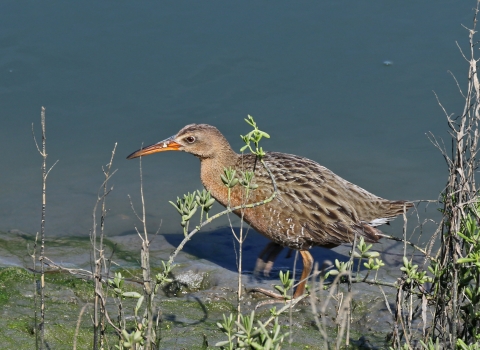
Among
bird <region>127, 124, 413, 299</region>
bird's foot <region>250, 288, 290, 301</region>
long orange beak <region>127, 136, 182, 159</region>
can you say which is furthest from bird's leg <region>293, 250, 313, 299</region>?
long orange beak <region>127, 136, 182, 159</region>

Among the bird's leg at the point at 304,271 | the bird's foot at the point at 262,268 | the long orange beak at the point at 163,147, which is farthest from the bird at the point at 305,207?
the long orange beak at the point at 163,147

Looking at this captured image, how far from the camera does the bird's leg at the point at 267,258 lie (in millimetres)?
6960

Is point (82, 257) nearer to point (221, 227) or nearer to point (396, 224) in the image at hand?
point (221, 227)

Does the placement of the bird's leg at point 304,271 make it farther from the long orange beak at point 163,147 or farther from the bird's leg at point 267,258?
the long orange beak at point 163,147

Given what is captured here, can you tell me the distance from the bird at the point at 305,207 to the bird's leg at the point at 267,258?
30 mm

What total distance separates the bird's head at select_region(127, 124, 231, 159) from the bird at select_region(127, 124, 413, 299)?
0.03 meters

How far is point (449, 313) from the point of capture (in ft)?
13.3

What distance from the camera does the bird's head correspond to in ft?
23.3

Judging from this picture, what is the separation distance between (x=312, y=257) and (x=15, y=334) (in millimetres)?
3228

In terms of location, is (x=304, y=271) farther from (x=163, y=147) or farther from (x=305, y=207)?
(x=163, y=147)

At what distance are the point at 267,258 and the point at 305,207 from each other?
772 mm

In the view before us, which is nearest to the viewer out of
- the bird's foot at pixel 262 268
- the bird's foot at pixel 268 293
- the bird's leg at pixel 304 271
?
the bird's foot at pixel 268 293

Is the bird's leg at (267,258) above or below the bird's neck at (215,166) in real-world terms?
below

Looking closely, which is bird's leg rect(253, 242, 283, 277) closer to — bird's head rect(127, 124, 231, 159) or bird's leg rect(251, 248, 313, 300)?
bird's leg rect(251, 248, 313, 300)
